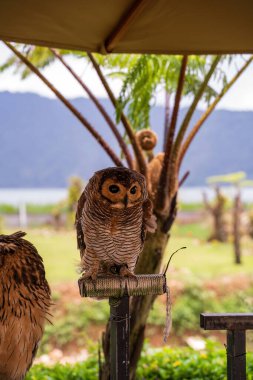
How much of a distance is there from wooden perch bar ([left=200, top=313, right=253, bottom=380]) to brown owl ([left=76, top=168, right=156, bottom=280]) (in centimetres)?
27

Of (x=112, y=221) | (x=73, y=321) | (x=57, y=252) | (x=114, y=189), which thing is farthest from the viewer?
(x=57, y=252)

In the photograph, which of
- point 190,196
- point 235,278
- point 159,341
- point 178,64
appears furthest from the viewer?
point 190,196

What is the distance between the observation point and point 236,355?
1.48 m

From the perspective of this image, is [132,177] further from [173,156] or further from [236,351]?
[173,156]

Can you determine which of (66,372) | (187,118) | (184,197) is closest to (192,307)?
(184,197)

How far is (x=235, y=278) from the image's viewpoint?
6527mm

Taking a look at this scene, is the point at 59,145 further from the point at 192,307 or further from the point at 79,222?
the point at 79,222

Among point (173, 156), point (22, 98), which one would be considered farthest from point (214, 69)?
point (22, 98)

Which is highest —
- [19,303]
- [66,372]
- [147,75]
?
[147,75]

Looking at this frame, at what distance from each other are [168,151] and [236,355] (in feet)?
3.51

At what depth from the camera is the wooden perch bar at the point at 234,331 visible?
147cm

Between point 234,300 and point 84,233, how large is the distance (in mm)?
4700

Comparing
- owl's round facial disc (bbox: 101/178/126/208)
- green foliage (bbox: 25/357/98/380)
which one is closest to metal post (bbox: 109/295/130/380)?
owl's round facial disc (bbox: 101/178/126/208)

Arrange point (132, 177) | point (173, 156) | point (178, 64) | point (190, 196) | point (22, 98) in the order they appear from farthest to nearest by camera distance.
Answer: point (22, 98) → point (190, 196) → point (178, 64) → point (173, 156) → point (132, 177)
